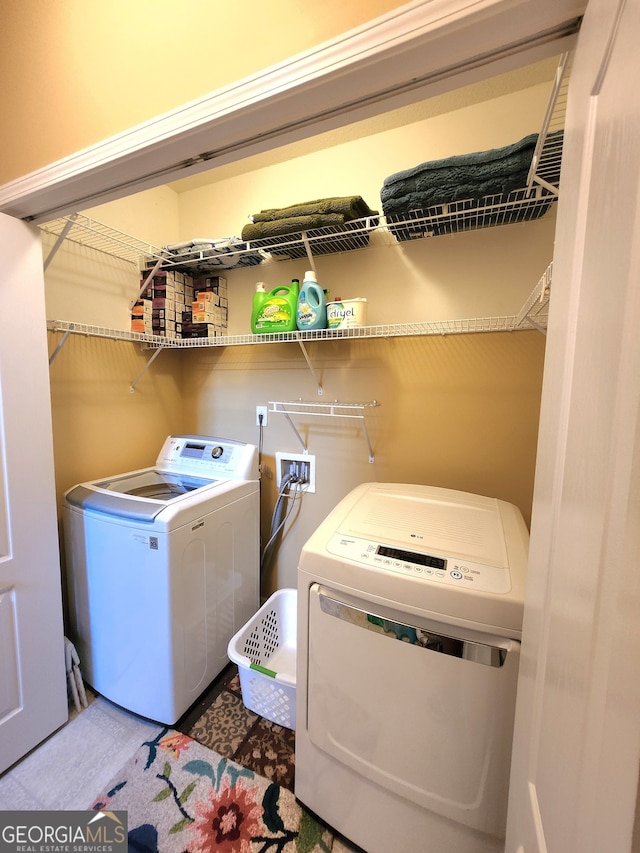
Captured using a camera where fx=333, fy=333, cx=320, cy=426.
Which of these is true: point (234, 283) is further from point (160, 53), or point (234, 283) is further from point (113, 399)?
point (160, 53)

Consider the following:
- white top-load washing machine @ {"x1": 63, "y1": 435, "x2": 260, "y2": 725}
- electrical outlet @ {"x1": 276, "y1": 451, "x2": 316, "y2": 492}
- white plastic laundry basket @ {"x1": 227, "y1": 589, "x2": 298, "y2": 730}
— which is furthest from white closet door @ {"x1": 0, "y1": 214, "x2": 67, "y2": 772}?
electrical outlet @ {"x1": 276, "y1": 451, "x2": 316, "y2": 492}

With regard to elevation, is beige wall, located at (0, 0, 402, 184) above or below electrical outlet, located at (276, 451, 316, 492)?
above

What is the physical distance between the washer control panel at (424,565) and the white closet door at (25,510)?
1.17 metres

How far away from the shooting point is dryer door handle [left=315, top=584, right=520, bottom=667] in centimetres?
79

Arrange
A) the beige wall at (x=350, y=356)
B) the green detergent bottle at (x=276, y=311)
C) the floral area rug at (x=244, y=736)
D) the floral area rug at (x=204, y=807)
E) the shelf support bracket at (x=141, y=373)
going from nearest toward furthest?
1. the floral area rug at (x=204, y=807)
2. the floral area rug at (x=244, y=736)
3. the beige wall at (x=350, y=356)
4. the green detergent bottle at (x=276, y=311)
5. the shelf support bracket at (x=141, y=373)

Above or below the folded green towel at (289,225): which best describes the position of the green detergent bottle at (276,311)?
below

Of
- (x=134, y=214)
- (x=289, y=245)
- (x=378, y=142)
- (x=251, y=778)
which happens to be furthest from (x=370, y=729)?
(x=134, y=214)

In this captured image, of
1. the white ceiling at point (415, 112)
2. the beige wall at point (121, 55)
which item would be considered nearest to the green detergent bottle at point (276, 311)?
the white ceiling at point (415, 112)

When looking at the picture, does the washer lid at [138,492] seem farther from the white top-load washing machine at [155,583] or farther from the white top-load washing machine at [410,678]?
the white top-load washing machine at [410,678]

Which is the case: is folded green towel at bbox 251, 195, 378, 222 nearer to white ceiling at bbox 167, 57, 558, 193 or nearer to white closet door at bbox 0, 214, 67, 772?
white ceiling at bbox 167, 57, 558, 193

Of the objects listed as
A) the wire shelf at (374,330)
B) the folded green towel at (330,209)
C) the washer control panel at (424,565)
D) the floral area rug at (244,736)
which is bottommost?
the floral area rug at (244,736)

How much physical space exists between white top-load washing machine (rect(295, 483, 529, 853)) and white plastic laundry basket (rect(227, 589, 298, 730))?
29cm

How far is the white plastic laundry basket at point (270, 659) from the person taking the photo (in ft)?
4.54

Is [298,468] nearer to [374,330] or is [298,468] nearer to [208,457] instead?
[208,457]
